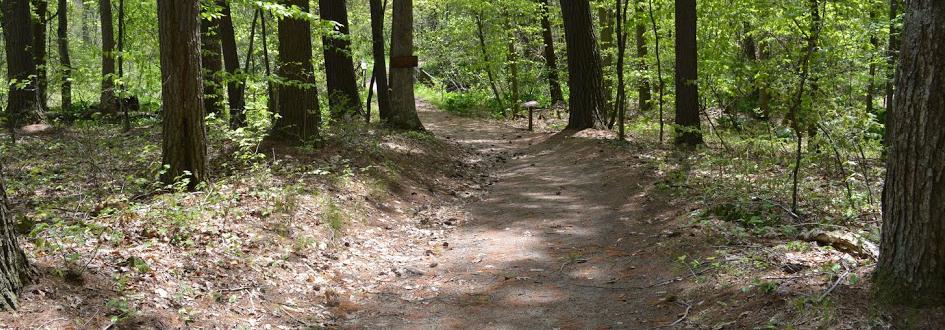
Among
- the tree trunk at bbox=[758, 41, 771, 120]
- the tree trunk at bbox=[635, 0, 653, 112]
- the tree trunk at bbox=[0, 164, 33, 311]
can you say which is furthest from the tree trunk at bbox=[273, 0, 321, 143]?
the tree trunk at bbox=[635, 0, 653, 112]

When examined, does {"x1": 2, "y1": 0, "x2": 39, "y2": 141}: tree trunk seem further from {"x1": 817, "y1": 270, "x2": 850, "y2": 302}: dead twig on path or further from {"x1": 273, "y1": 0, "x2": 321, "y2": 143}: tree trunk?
{"x1": 817, "y1": 270, "x2": 850, "y2": 302}: dead twig on path

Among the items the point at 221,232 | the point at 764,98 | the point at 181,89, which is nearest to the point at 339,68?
the point at 181,89

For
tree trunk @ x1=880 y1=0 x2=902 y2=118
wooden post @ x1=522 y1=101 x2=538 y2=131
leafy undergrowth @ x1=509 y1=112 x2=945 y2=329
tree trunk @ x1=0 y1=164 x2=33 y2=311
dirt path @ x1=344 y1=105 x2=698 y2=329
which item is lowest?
dirt path @ x1=344 y1=105 x2=698 y2=329

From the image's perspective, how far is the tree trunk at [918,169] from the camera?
3.86 meters

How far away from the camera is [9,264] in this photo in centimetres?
422

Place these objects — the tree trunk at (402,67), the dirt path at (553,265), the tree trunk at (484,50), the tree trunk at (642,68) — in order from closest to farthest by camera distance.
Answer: the dirt path at (553,265), the tree trunk at (402,67), the tree trunk at (642,68), the tree trunk at (484,50)

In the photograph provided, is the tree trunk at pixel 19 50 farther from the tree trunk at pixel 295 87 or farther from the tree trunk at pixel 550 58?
the tree trunk at pixel 550 58

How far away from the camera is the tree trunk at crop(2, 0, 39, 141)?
49.3ft

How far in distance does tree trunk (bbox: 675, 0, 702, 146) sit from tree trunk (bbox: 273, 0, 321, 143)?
7054 millimetres

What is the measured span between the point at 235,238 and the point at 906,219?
5.45 metres

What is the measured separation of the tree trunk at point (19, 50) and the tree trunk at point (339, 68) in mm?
6525

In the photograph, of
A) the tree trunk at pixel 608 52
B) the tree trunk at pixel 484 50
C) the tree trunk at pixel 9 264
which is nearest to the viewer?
the tree trunk at pixel 9 264

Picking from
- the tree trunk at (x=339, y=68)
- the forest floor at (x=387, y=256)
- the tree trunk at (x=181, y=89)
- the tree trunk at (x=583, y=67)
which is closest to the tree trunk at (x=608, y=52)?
the tree trunk at (x=583, y=67)

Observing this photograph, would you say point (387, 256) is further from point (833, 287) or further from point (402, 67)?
point (402, 67)
